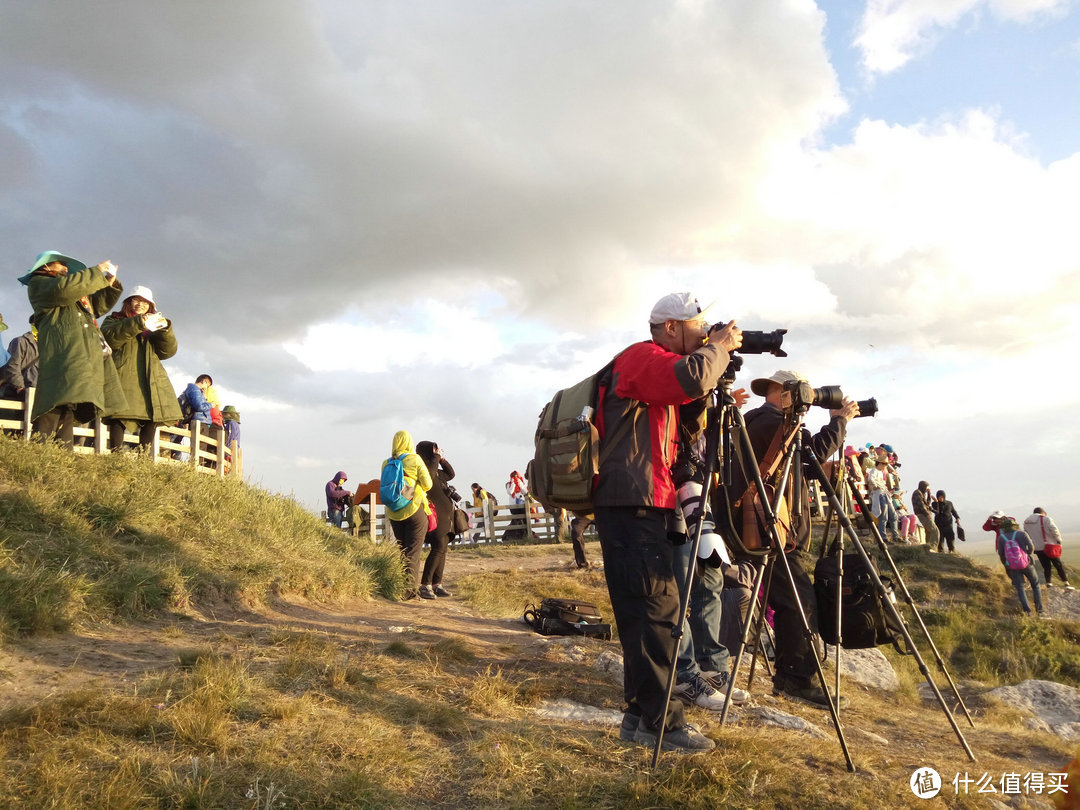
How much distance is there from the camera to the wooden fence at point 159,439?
27.3 ft

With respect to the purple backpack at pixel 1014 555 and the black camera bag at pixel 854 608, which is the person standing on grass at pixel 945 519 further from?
the black camera bag at pixel 854 608

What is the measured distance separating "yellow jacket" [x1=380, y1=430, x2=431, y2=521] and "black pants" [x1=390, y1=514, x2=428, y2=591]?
69 millimetres

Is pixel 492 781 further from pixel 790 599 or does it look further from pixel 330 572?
pixel 330 572

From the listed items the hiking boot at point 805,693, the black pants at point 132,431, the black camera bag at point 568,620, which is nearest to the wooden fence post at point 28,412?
the black pants at point 132,431

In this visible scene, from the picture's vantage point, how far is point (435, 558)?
925cm

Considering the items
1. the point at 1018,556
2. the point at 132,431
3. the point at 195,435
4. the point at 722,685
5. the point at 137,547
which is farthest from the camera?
the point at 1018,556

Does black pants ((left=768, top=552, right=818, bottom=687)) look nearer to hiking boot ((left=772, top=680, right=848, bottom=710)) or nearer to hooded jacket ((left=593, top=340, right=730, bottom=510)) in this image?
hiking boot ((left=772, top=680, right=848, bottom=710))

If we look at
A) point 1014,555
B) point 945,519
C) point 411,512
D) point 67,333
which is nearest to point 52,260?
point 67,333

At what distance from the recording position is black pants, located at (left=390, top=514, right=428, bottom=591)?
8.40 metres

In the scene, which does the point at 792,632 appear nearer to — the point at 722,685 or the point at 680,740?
the point at 722,685

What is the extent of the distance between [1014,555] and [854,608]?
1298 centimetres

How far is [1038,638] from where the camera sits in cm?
1302

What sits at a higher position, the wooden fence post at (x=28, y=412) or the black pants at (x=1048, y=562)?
the wooden fence post at (x=28, y=412)

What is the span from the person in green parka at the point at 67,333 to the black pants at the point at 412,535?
3292mm
